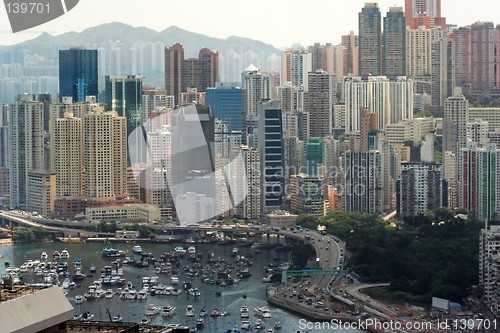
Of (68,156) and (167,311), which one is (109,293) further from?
(68,156)

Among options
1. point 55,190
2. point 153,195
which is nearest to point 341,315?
point 153,195

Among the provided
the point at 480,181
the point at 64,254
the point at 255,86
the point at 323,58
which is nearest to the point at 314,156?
the point at 255,86

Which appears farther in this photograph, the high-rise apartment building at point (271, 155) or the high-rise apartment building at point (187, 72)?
the high-rise apartment building at point (187, 72)

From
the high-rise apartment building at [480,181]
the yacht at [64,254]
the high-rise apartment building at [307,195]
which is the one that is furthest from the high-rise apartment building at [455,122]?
the yacht at [64,254]

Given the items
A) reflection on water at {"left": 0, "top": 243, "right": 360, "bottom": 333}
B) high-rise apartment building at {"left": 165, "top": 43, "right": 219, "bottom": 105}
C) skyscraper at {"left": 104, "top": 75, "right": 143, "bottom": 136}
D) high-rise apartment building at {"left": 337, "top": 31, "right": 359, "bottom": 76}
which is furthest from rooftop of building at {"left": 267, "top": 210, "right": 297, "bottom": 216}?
high-rise apartment building at {"left": 337, "top": 31, "right": 359, "bottom": 76}

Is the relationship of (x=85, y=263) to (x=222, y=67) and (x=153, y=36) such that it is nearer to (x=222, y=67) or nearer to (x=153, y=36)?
(x=153, y=36)

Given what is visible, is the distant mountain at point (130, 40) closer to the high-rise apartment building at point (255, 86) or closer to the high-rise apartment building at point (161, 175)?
the high-rise apartment building at point (161, 175)
